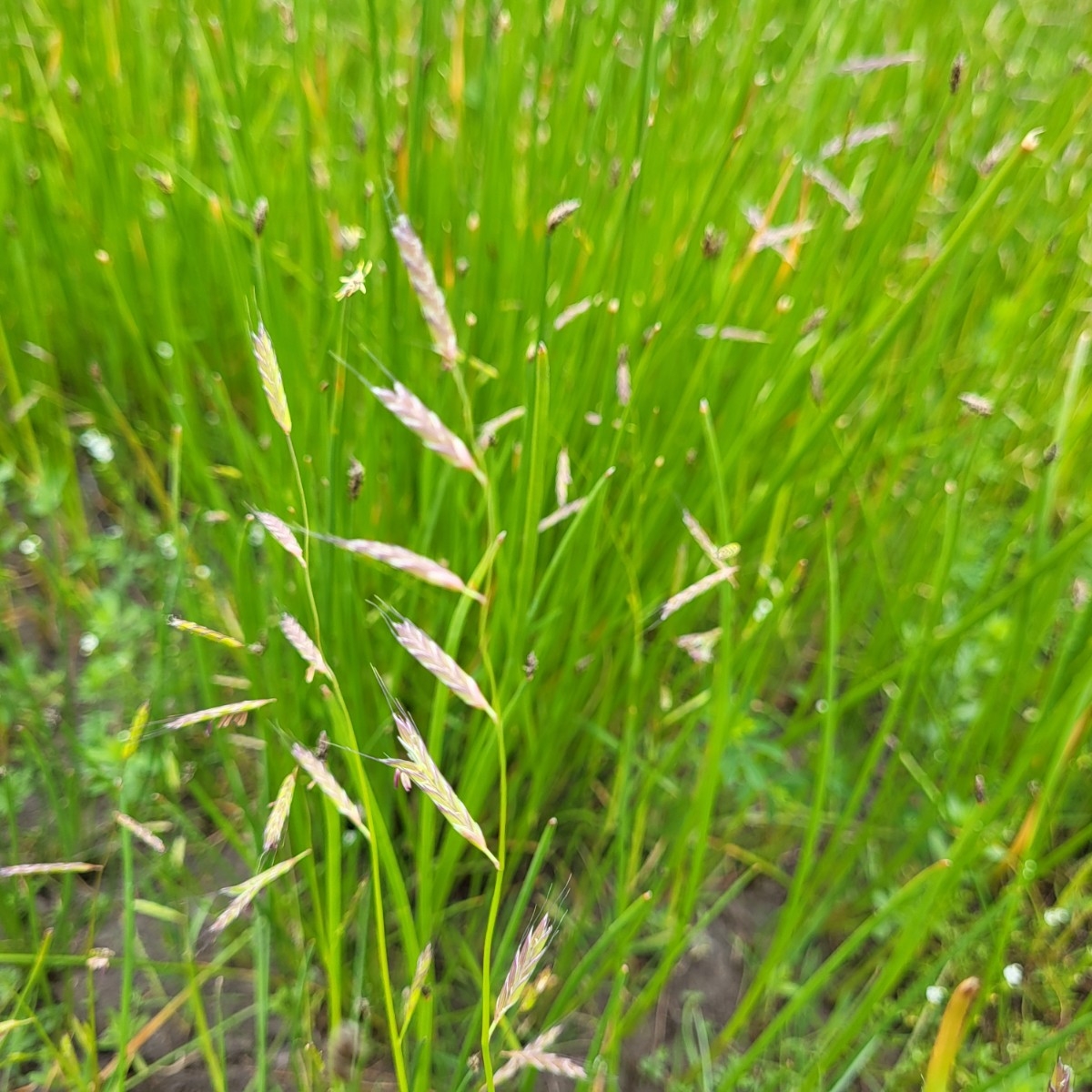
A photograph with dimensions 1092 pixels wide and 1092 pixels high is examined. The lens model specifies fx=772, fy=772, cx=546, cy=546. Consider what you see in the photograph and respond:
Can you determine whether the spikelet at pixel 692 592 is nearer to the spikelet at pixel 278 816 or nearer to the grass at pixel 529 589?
the grass at pixel 529 589

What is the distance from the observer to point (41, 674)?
1.22 meters

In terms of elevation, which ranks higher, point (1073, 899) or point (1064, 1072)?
point (1064, 1072)

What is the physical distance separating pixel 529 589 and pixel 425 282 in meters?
0.35

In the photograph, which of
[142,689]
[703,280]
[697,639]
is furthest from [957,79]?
[142,689]

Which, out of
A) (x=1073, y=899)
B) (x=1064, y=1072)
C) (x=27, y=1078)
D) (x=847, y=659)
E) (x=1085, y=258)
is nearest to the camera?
(x=1064, y=1072)

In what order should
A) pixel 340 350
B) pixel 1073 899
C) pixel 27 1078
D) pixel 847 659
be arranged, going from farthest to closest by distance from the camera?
pixel 847 659 → pixel 1073 899 → pixel 27 1078 → pixel 340 350

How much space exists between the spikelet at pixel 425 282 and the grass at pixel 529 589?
2.2 inches

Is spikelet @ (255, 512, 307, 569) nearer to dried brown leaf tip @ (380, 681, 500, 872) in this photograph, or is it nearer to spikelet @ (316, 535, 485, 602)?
spikelet @ (316, 535, 485, 602)

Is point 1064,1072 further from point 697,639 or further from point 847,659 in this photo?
point 847,659

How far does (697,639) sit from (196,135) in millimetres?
1488

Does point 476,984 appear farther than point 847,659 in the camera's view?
No

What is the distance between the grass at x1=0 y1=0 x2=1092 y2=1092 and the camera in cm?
84

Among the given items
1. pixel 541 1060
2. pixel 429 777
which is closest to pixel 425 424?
pixel 429 777

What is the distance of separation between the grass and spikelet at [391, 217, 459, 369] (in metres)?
0.06
